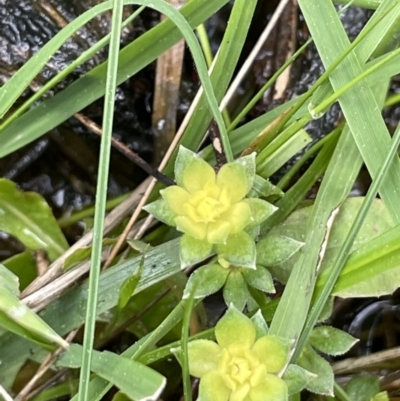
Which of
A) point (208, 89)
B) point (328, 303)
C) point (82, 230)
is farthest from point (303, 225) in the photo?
point (82, 230)

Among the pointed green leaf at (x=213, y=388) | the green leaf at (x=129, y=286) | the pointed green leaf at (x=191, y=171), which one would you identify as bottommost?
the pointed green leaf at (x=213, y=388)

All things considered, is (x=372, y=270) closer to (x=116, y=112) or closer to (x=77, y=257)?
(x=77, y=257)

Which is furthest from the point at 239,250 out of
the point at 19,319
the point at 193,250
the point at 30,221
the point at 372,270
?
the point at 30,221

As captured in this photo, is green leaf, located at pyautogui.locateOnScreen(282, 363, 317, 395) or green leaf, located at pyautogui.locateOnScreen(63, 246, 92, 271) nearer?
green leaf, located at pyautogui.locateOnScreen(282, 363, 317, 395)

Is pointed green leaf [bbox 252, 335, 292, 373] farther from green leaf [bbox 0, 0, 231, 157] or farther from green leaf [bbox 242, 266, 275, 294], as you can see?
green leaf [bbox 0, 0, 231, 157]

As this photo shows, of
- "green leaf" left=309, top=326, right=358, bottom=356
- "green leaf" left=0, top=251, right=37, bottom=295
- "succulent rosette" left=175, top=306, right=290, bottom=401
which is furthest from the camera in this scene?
"green leaf" left=0, top=251, right=37, bottom=295

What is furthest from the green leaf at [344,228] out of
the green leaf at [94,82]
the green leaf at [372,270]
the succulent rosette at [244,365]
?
the green leaf at [94,82]

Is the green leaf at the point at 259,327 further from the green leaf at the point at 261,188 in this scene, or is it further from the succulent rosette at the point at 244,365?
the green leaf at the point at 261,188

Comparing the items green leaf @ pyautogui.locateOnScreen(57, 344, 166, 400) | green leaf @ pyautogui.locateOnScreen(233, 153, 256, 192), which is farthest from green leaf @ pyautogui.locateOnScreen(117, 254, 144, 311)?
green leaf @ pyautogui.locateOnScreen(233, 153, 256, 192)

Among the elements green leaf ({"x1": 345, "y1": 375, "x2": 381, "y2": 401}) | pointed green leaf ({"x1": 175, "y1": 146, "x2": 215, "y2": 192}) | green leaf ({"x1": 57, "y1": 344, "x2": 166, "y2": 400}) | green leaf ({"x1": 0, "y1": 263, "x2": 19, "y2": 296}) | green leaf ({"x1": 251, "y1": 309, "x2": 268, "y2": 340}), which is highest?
pointed green leaf ({"x1": 175, "y1": 146, "x2": 215, "y2": 192})
